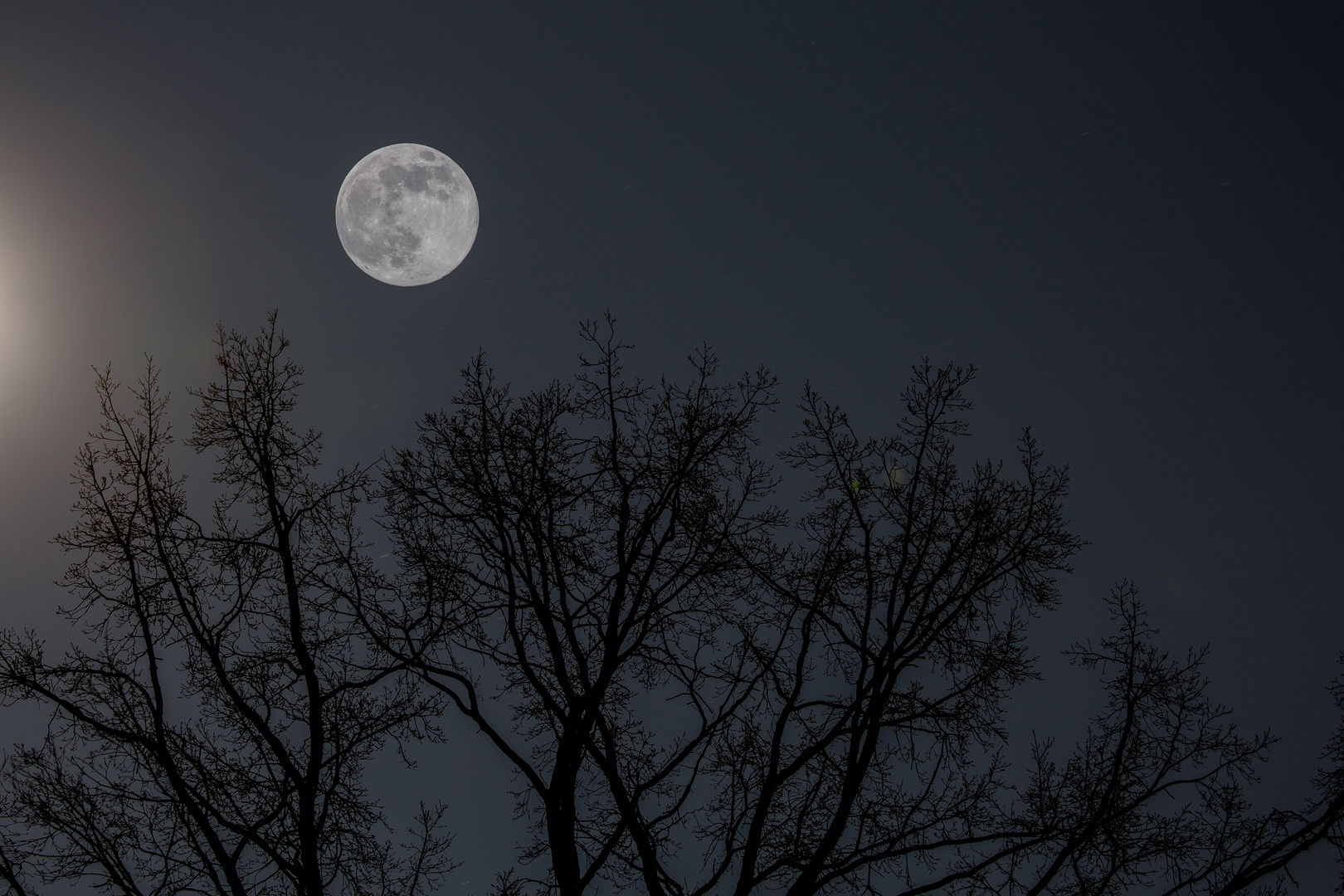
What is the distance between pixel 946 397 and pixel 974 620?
2.40 metres

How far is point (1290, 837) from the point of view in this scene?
6922 mm

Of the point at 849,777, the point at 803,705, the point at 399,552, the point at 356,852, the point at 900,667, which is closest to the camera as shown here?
the point at 849,777

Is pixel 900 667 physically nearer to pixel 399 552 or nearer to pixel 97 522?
pixel 399 552

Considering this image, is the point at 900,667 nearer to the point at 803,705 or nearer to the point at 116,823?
the point at 803,705

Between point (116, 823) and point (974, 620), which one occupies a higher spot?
point (974, 620)

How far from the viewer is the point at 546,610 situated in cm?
793

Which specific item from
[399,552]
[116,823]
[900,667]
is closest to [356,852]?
[116,823]

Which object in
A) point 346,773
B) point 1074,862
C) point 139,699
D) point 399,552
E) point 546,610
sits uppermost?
point 399,552

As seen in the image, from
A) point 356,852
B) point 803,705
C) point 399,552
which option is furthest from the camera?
point 399,552

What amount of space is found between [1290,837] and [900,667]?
3953 millimetres

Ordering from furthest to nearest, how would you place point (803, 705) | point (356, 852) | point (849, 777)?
point (356, 852), point (803, 705), point (849, 777)

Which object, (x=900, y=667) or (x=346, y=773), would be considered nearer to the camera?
(x=900, y=667)

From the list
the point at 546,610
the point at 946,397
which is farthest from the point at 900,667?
the point at 546,610

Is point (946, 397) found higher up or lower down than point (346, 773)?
higher up
